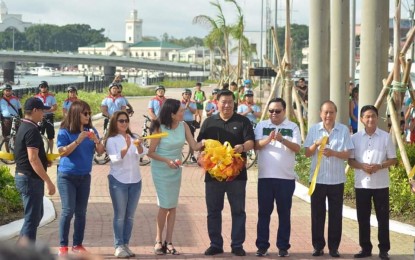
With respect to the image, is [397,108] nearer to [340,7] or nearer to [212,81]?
[340,7]

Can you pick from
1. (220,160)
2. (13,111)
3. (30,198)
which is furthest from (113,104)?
(30,198)

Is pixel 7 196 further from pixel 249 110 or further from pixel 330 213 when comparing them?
pixel 249 110

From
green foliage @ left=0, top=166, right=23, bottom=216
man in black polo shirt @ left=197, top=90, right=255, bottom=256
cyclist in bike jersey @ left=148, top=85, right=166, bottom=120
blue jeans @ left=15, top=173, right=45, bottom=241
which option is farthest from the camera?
cyclist in bike jersey @ left=148, top=85, right=166, bottom=120

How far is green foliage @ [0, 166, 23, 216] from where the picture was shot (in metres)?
10.3

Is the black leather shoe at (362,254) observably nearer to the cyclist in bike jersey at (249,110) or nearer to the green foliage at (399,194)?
the green foliage at (399,194)

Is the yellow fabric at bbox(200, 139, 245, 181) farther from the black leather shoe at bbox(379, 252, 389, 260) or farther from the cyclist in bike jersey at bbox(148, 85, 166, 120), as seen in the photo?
the cyclist in bike jersey at bbox(148, 85, 166, 120)

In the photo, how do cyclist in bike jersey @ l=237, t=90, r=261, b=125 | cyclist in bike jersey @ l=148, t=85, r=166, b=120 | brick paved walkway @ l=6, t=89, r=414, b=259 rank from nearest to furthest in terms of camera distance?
brick paved walkway @ l=6, t=89, r=414, b=259 < cyclist in bike jersey @ l=148, t=85, r=166, b=120 < cyclist in bike jersey @ l=237, t=90, r=261, b=125

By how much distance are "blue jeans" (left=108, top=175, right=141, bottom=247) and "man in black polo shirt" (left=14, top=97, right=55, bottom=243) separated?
823mm

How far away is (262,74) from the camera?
1048 inches

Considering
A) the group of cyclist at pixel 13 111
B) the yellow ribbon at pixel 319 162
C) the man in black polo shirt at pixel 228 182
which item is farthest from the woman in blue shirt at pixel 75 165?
the group of cyclist at pixel 13 111

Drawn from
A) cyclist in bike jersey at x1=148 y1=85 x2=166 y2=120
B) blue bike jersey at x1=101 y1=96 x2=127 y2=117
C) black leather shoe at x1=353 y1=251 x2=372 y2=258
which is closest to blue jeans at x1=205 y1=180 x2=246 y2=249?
black leather shoe at x1=353 y1=251 x2=372 y2=258

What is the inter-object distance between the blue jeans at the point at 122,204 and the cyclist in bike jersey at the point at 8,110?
9406 mm

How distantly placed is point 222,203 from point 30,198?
6.82ft

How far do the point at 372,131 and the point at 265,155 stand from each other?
3.75 ft
